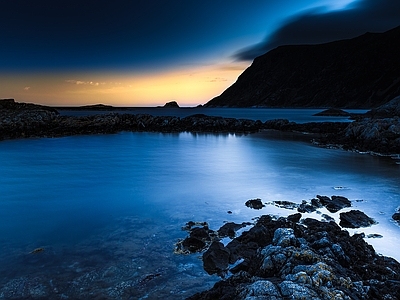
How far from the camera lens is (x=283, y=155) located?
71.1 feet

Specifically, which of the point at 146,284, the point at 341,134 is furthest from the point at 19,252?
the point at 341,134

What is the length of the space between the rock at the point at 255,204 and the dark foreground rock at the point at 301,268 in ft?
9.63

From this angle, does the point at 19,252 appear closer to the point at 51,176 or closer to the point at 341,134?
the point at 51,176

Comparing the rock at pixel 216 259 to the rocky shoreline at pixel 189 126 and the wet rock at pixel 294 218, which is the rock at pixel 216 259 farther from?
the rocky shoreline at pixel 189 126

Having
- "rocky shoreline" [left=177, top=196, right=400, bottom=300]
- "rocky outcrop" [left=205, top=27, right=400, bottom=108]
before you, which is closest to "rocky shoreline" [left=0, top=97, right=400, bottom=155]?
"rocky shoreline" [left=177, top=196, right=400, bottom=300]

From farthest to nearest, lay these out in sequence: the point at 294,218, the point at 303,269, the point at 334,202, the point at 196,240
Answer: the point at 334,202 → the point at 294,218 → the point at 196,240 → the point at 303,269

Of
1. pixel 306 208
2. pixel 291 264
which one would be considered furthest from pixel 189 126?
pixel 291 264

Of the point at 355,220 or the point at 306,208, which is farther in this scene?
the point at 306,208

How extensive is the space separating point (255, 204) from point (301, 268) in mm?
5918

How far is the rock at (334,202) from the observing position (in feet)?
32.5

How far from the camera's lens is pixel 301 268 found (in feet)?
→ 14.7

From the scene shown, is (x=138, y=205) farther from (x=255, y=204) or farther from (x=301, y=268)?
(x=301, y=268)

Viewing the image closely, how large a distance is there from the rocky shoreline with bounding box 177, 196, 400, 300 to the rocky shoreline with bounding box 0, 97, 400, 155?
726 inches

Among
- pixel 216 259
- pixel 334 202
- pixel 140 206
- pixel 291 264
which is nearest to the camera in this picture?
pixel 291 264
